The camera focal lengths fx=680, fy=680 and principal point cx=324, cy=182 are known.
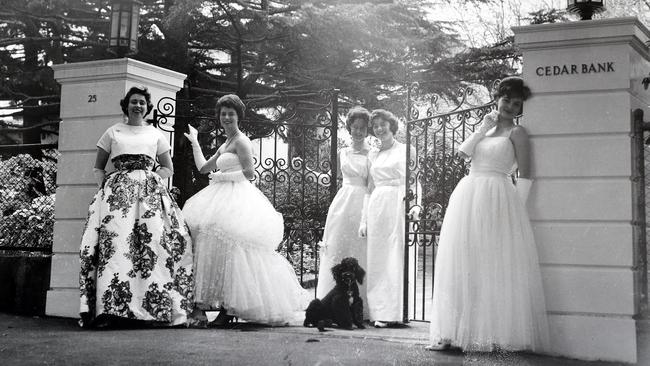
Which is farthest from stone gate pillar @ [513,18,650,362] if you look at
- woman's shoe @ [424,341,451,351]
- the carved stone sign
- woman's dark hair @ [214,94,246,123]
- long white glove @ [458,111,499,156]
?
woman's dark hair @ [214,94,246,123]

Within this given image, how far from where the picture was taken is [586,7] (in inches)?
197

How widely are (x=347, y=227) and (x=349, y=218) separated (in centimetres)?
9

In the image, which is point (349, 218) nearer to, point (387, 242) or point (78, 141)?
point (387, 242)

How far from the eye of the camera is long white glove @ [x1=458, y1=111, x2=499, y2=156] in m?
5.01

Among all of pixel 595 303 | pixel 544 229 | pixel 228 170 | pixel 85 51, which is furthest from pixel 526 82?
pixel 85 51

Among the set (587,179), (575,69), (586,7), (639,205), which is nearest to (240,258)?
(587,179)

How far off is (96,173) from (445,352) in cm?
336

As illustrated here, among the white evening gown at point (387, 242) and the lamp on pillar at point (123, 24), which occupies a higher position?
the lamp on pillar at point (123, 24)

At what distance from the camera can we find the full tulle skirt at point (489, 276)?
15.2ft

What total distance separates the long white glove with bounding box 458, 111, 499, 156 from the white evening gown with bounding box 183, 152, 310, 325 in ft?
6.41

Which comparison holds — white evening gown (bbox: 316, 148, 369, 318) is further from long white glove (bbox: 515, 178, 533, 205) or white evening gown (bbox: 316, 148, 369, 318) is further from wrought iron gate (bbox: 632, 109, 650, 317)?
wrought iron gate (bbox: 632, 109, 650, 317)

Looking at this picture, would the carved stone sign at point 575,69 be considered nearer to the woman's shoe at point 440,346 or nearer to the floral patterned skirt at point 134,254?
the woman's shoe at point 440,346

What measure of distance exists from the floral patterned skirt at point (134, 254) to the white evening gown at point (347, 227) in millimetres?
1388

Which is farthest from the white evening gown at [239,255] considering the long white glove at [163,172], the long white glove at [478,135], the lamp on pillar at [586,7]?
the lamp on pillar at [586,7]
